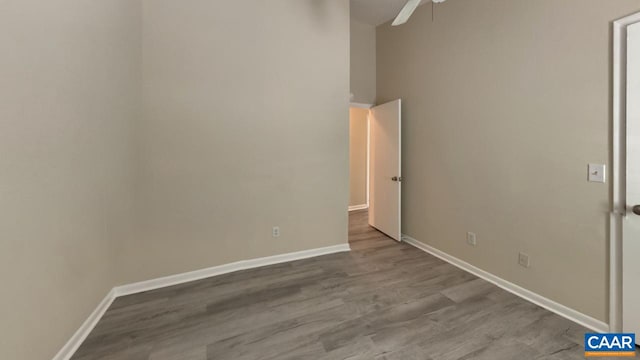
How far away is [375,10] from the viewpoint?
343 cm

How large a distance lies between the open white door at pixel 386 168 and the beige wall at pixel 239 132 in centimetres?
82

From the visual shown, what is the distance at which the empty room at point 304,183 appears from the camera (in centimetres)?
142

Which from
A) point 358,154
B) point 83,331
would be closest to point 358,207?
point 358,154

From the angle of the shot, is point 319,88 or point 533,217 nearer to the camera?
point 533,217

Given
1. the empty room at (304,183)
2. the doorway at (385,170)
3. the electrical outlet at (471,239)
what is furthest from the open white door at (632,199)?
the doorway at (385,170)

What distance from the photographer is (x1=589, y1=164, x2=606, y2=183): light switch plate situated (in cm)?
171

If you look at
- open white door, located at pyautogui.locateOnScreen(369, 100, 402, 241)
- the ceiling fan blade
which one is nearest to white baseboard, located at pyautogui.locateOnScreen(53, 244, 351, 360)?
open white door, located at pyautogui.locateOnScreen(369, 100, 402, 241)

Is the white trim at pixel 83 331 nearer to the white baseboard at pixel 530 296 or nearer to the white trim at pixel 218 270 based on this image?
the white trim at pixel 218 270

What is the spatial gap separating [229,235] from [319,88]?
2056 millimetres

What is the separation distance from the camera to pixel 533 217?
212cm

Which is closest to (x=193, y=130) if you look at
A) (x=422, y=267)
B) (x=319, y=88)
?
(x=319, y=88)

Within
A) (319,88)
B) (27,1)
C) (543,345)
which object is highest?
(319,88)

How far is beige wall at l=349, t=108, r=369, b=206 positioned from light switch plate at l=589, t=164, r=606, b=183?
13.6 feet

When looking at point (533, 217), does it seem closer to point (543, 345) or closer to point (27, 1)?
point (543, 345)
